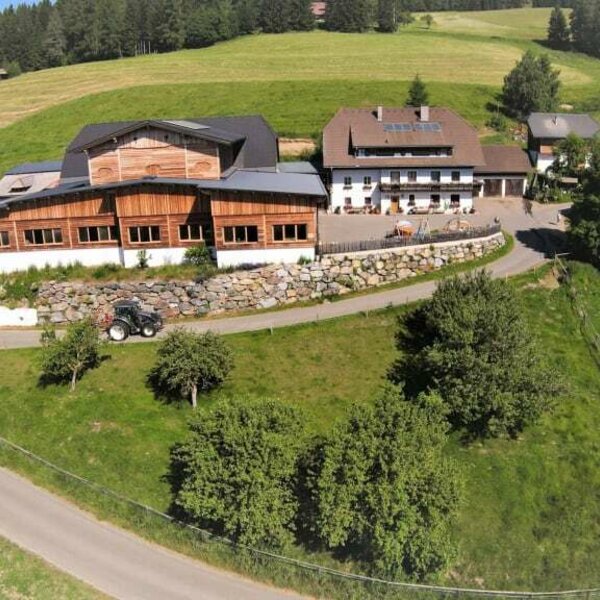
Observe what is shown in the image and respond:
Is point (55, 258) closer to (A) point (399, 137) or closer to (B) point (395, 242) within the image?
(B) point (395, 242)

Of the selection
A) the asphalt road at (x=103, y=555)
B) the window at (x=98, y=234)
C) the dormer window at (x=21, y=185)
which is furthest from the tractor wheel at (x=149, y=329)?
the dormer window at (x=21, y=185)

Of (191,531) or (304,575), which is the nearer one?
(304,575)

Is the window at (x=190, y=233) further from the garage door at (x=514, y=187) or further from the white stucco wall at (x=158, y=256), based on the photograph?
the garage door at (x=514, y=187)

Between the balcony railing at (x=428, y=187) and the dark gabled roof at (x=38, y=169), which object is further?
the balcony railing at (x=428, y=187)

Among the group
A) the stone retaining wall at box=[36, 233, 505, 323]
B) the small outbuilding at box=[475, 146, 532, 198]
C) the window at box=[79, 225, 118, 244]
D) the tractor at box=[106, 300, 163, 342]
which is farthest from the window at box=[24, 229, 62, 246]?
the small outbuilding at box=[475, 146, 532, 198]

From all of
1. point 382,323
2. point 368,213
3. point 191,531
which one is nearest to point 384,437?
point 191,531

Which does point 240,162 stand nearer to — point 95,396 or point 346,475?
point 95,396

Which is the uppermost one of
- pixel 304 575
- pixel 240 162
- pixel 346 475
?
pixel 240 162

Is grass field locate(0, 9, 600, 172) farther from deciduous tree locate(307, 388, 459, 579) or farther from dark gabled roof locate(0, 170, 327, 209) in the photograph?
deciduous tree locate(307, 388, 459, 579)
